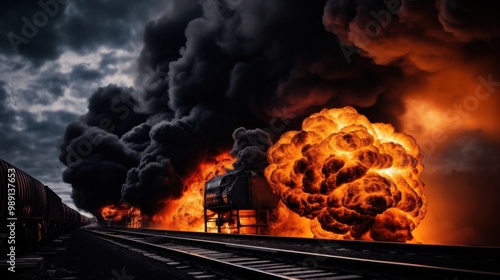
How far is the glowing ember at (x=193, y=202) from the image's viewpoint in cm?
4222

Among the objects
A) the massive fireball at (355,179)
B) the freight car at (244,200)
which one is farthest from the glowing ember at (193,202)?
the massive fireball at (355,179)

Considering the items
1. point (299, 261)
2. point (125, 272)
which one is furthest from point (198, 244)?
point (299, 261)

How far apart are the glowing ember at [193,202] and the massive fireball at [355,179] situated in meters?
18.4

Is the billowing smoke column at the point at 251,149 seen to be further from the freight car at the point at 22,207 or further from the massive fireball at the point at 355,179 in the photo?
the freight car at the point at 22,207

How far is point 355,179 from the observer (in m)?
18.7

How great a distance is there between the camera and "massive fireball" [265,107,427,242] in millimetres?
18547

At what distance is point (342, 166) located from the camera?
62.2 feet

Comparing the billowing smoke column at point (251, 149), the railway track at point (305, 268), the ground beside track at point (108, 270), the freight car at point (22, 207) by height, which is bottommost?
the ground beside track at point (108, 270)

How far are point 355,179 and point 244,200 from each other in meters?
12.6

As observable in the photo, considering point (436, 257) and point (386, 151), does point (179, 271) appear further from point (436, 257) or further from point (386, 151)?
point (386, 151)

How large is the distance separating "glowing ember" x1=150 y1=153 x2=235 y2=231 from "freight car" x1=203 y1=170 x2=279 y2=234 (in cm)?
664

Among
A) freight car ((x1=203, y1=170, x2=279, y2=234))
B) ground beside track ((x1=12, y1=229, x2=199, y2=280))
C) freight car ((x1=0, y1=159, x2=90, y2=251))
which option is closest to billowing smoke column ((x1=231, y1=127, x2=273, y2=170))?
freight car ((x1=203, y1=170, x2=279, y2=234))

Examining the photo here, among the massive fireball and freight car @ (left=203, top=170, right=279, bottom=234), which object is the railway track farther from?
freight car @ (left=203, top=170, right=279, bottom=234)

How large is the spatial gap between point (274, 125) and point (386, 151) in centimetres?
1998
